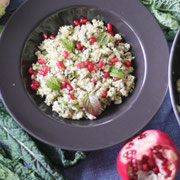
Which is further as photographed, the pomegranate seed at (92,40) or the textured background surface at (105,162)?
the textured background surface at (105,162)

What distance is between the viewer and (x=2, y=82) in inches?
82.4

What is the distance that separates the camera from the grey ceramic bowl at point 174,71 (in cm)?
186

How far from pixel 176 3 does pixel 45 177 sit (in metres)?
1.57

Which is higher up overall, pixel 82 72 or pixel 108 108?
pixel 82 72

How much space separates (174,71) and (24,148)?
3.76 ft

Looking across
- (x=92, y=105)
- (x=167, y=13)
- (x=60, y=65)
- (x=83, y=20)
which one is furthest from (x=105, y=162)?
(x=167, y=13)

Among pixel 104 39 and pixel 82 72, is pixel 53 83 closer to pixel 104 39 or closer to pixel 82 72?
pixel 82 72

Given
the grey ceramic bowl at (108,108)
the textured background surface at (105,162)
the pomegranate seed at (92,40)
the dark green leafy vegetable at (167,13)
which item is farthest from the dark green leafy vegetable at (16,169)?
the dark green leafy vegetable at (167,13)

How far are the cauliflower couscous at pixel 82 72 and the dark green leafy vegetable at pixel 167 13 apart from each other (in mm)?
363

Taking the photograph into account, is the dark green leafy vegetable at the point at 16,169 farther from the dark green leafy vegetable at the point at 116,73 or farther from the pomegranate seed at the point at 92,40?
the pomegranate seed at the point at 92,40

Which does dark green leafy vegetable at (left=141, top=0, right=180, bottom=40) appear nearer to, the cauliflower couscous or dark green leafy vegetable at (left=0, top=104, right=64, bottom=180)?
the cauliflower couscous

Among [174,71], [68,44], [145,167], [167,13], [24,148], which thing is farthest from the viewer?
[167,13]

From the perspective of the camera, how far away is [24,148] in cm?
229

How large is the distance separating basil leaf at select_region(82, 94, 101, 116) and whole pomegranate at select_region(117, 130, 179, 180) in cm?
33
